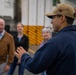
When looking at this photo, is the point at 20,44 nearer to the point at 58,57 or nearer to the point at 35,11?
the point at 58,57

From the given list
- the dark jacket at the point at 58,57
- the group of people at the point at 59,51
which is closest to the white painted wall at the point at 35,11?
the group of people at the point at 59,51

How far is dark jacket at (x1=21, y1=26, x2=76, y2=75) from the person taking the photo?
306 centimetres

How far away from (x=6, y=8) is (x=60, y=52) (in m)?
19.2

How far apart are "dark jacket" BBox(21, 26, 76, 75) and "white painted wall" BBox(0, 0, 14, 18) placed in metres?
18.9

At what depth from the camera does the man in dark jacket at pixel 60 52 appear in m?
3.06

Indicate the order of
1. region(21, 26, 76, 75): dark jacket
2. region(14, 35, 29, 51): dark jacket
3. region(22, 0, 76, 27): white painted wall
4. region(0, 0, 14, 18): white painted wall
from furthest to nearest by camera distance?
region(22, 0, 76, 27): white painted wall < region(0, 0, 14, 18): white painted wall < region(14, 35, 29, 51): dark jacket < region(21, 26, 76, 75): dark jacket

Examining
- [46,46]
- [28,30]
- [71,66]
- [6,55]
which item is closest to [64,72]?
[71,66]

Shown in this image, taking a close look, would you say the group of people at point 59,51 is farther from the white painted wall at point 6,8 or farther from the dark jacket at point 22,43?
the white painted wall at point 6,8

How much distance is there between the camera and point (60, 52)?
306 centimetres

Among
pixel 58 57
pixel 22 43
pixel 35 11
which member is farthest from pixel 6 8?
pixel 58 57

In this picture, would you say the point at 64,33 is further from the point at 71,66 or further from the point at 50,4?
the point at 50,4

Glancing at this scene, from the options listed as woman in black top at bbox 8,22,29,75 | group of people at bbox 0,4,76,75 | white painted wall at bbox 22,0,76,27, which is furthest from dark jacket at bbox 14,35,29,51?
white painted wall at bbox 22,0,76,27

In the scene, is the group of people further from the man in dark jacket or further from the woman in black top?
the woman in black top

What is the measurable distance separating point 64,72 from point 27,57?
0.46 meters
